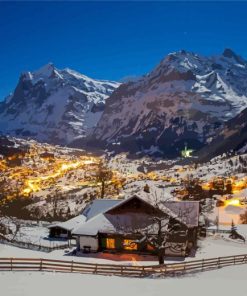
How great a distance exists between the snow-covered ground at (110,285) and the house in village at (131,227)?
16.2 m

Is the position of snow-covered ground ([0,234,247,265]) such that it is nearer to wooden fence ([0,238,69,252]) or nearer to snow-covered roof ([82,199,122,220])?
wooden fence ([0,238,69,252])

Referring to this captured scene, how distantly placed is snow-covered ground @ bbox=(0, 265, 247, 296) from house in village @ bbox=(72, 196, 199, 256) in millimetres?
16152

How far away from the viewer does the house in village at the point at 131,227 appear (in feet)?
185

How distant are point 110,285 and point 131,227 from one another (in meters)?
22.1

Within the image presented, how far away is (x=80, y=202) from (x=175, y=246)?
442ft

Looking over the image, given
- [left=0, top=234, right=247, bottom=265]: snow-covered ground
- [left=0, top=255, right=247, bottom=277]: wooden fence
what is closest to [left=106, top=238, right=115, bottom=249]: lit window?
[left=0, top=234, right=247, bottom=265]: snow-covered ground

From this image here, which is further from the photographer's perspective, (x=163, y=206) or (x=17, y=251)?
(x=163, y=206)

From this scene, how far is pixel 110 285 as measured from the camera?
3494cm

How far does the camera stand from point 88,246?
5803 cm

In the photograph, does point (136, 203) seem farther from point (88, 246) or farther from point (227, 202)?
point (227, 202)

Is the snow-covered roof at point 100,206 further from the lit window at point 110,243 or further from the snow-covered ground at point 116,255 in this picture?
the snow-covered ground at point 116,255

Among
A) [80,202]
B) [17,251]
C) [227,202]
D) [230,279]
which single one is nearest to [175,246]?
[230,279]

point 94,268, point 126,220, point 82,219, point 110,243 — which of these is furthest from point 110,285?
point 82,219

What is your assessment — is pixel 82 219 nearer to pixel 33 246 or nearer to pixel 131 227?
pixel 33 246
